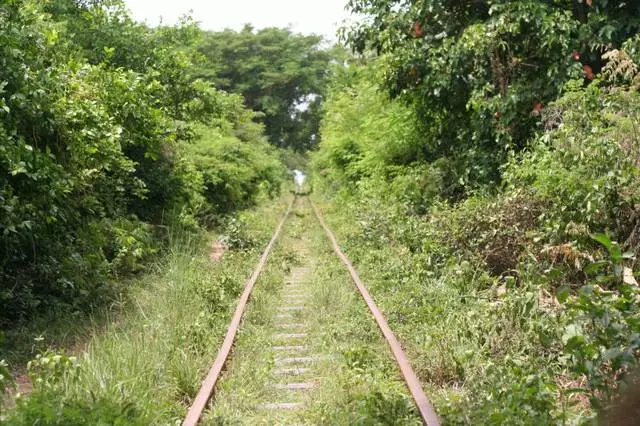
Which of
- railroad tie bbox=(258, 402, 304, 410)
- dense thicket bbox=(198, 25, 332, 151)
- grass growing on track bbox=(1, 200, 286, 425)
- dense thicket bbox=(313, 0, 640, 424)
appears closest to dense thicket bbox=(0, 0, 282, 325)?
grass growing on track bbox=(1, 200, 286, 425)

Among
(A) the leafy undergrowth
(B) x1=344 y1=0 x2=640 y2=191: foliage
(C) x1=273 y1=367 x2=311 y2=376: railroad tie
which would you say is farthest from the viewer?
(B) x1=344 y1=0 x2=640 y2=191: foliage

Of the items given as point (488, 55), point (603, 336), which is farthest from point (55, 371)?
point (488, 55)

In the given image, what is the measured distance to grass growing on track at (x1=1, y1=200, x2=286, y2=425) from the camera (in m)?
4.59

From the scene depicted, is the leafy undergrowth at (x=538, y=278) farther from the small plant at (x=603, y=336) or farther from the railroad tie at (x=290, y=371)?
the railroad tie at (x=290, y=371)

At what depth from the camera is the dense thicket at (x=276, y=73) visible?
180 feet

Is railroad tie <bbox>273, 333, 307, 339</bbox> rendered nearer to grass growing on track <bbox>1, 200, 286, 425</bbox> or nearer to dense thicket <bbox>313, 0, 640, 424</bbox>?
grass growing on track <bbox>1, 200, 286, 425</bbox>

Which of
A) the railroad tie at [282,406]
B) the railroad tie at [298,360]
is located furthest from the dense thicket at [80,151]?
the railroad tie at [282,406]

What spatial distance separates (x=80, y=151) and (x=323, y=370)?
4.68m

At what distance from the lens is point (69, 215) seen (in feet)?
30.2

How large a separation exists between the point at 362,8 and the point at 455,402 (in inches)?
443

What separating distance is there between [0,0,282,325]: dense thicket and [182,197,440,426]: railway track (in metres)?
2.54

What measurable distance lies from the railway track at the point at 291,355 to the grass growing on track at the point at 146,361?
0.21m

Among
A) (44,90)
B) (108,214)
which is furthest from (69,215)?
(108,214)

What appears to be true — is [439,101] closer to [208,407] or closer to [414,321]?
[414,321]
